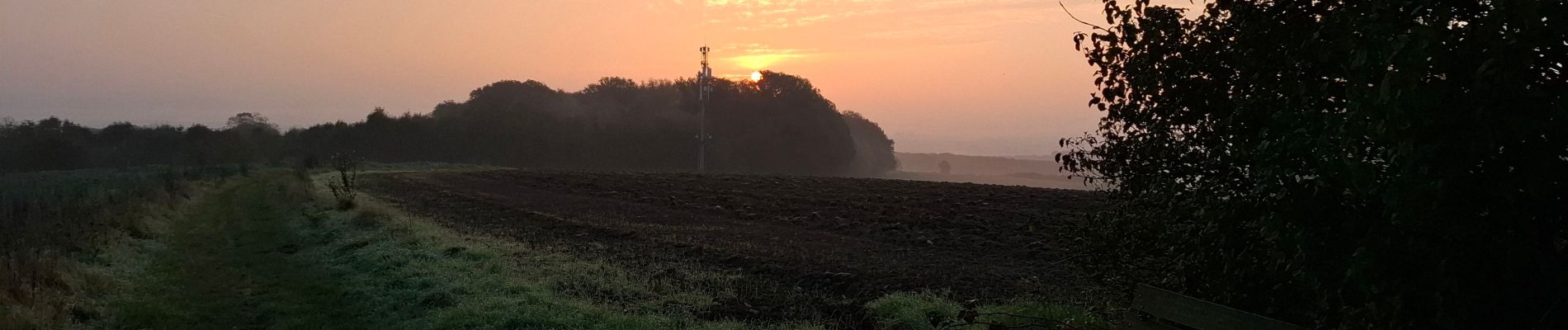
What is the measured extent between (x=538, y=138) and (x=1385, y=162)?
333 ft

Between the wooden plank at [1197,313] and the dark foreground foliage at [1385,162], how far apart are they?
22 centimetres

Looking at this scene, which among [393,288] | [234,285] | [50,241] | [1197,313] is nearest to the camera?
[1197,313]

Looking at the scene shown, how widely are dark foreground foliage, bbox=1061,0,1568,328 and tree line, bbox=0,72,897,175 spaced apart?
9256cm

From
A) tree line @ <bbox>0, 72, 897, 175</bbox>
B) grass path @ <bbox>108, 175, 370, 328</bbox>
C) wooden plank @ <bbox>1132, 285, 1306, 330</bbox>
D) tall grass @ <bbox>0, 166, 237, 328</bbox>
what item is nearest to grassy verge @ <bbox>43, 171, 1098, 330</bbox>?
grass path @ <bbox>108, 175, 370, 328</bbox>

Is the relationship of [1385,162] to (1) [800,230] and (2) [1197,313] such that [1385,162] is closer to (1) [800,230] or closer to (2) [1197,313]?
(2) [1197,313]

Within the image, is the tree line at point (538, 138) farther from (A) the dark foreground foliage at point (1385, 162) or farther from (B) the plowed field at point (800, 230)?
(A) the dark foreground foliage at point (1385, 162)

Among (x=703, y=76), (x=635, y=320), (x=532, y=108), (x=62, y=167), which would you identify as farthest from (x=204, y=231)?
(x=62, y=167)

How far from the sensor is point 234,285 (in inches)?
477

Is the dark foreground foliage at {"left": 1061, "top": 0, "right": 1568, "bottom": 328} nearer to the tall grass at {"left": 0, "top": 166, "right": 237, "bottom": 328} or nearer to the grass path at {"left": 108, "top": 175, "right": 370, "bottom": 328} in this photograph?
Answer: the grass path at {"left": 108, "top": 175, "right": 370, "bottom": 328}

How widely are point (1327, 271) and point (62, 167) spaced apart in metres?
123

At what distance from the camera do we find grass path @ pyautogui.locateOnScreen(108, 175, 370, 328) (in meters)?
9.80

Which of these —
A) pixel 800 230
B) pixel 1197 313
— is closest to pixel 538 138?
pixel 800 230

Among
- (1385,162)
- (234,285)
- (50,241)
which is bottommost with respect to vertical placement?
(234,285)

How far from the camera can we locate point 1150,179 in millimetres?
6012
